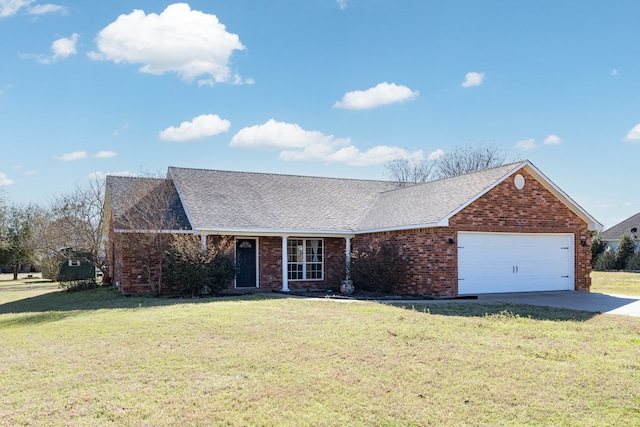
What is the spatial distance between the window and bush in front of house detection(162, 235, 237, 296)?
3.76 meters

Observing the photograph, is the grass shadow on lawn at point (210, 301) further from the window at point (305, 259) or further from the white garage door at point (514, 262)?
the window at point (305, 259)

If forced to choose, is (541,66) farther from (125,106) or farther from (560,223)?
(125,106)

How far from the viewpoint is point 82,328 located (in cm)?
1109

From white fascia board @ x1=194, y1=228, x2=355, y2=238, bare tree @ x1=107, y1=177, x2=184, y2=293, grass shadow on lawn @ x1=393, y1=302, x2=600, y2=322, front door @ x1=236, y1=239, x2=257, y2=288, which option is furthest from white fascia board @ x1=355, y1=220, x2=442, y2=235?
bare tree @ x1=107, y1=177, x2=184, y2=293

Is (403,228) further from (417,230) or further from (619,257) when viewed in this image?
(619,257)

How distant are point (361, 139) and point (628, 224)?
3539 centimetres

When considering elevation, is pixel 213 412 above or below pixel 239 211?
below

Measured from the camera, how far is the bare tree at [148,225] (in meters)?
18.8

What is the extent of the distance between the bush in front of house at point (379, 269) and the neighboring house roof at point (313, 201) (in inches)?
36.5

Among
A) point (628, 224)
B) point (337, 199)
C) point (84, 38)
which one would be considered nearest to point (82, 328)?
point (84, 38)

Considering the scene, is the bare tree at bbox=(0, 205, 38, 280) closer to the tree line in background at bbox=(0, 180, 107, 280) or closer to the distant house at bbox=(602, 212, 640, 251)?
the tree line in background at bbox=(0, 180, 107, 280)

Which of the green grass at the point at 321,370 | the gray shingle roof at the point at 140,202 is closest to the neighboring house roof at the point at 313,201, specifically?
the gray shingle roof at the point at 140,202

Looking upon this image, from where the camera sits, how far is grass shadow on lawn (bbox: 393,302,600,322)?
41.3 feet

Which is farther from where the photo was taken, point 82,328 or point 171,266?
point 171,266
